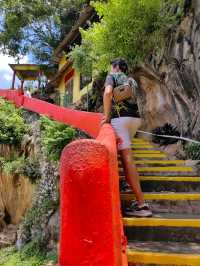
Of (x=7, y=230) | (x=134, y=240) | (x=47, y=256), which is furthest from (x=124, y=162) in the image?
(x=7, y=230)

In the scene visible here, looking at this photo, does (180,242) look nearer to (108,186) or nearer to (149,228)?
(149,228)

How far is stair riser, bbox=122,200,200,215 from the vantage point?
4883 millimetres

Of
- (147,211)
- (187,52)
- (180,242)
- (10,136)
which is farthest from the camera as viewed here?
(10,136)

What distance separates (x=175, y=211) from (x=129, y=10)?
23.5 feet

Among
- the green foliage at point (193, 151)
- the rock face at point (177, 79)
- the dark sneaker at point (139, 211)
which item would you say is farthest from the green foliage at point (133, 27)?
the dark sneaker at point (139, 211)

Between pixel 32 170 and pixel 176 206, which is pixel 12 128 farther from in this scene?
pixel 176 206

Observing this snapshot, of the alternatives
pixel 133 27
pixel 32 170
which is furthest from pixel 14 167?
pixel 133 27

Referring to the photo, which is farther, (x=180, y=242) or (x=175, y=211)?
(x=175, y=211)

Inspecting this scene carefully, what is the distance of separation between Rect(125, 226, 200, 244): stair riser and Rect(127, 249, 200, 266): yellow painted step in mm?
572

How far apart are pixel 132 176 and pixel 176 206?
3.31ft

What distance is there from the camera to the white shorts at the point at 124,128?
4.46 meters

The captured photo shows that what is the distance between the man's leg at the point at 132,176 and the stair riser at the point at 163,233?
0.34 meters

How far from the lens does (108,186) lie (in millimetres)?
2346

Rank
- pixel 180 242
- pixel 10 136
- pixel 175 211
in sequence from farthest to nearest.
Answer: pixel 10 136, pixel 175 211, pixel 180 242
